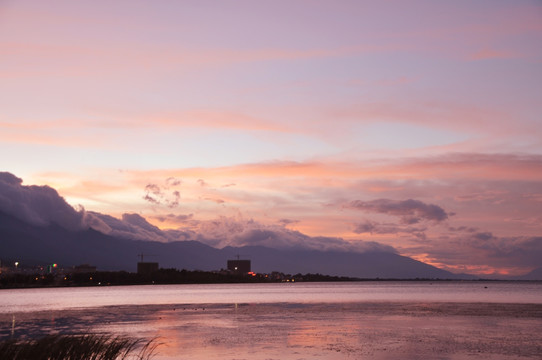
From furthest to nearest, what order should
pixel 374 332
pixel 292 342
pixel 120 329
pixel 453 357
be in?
pixel 120 329 → pixel 374 332 → pixel 292 342 → pixel 453 357

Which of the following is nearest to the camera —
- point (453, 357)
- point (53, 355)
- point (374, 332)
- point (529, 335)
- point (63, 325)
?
point (53, 355)

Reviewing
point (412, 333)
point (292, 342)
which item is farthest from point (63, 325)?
point (412, 333)

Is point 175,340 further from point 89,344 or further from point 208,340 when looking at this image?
point 89,344

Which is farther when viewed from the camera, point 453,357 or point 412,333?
point 412,333

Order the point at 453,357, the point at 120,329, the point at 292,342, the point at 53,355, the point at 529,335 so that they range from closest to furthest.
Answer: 1. the point at 53,355
2. the point at 453,357
3. the point at 292,342
4. the point at 529,335
5. the point at 120,329

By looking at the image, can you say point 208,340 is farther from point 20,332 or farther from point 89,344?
point 89,344

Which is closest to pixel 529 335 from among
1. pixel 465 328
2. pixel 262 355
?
pixel 465 328

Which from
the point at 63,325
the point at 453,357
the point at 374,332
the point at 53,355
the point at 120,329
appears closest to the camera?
the point at 53,355

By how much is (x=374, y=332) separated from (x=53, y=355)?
47577 millimetres

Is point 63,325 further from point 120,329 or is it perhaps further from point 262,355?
point 262,355

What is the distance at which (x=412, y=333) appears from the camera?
6919 centimetres

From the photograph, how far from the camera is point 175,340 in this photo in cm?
6378

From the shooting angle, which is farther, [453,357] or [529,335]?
[529,335]

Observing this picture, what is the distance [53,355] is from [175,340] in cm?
3494
